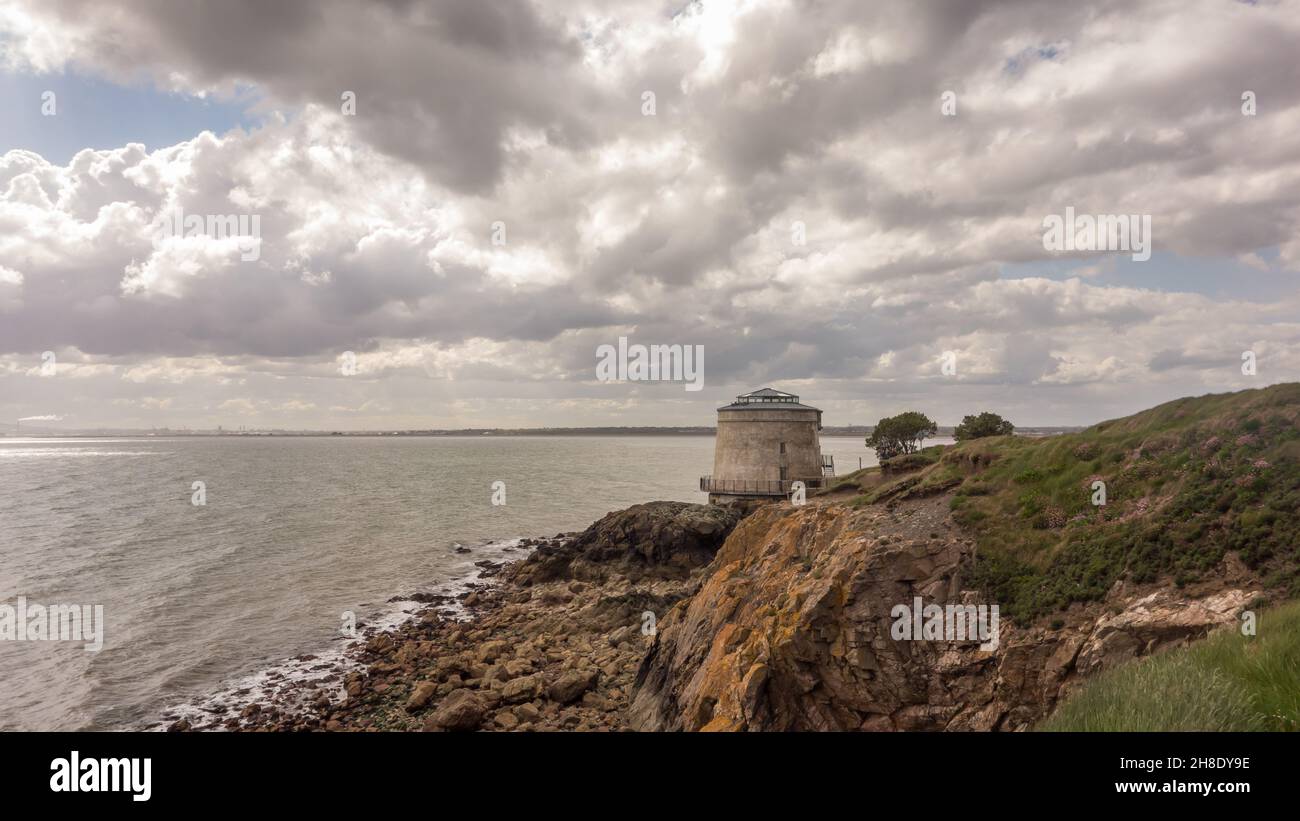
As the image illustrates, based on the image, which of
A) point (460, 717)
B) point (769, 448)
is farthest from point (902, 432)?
point (460, 717)

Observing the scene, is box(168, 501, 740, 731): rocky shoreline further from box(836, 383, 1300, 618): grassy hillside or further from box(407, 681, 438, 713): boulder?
box(836, 383, 1300, 618): grassy hillside

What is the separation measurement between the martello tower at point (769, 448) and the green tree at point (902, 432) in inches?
510

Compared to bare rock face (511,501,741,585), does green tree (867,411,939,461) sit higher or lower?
higher

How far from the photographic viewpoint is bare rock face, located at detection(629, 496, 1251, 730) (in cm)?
1088

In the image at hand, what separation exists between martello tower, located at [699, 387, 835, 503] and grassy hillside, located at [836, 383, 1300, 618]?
2933 centimetres

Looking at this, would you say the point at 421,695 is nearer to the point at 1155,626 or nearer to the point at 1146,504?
the point at 1155,626

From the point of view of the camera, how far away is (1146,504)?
14.2 metres

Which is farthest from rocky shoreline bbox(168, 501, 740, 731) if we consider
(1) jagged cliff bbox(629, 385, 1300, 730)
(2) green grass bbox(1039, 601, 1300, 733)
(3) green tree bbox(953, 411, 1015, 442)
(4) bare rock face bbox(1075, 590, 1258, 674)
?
(3) green tree bbox(953, 411, 1015, 442)

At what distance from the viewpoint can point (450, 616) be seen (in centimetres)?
3412

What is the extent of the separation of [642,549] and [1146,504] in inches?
1181

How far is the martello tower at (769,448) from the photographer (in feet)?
159

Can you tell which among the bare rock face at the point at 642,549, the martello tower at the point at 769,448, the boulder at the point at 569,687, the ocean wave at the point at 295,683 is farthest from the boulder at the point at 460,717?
the martello tower at the point at 769,448
